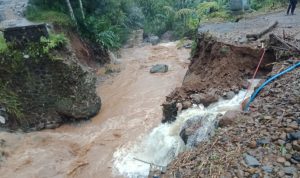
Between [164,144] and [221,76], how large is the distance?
8.80 ft

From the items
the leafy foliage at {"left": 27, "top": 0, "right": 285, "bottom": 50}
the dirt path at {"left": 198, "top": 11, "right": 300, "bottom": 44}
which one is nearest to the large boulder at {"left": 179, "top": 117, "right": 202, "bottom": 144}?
the dirt path at {"left": 198, "top": 11, "right": 300, "bottom": 44}

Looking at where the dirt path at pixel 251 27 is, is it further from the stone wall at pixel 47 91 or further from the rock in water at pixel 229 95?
the stone wall at pixel 47 91

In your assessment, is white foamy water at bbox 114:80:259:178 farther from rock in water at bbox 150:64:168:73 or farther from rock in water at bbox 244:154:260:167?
rock in water at bbox 150:64:168:73

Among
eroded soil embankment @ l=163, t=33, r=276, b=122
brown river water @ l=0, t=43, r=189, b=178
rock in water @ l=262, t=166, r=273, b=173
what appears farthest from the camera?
brown river water @ l=0, t=43, r=189, b=178

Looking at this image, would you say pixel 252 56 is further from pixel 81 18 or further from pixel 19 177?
pixel 81 18

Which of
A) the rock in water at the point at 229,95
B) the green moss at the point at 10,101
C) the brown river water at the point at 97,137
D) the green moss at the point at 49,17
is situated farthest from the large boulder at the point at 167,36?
the rock in water at the point at 229,95

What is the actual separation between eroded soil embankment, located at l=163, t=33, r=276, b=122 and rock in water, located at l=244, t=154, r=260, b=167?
A: 11.6ft

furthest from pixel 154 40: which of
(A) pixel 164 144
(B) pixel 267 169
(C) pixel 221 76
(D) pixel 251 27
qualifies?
(B) pixel 267 169

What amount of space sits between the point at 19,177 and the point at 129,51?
41.7 feet

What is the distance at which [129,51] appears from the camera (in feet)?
64.5

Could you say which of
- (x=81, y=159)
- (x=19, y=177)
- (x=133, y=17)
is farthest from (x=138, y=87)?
(x=133, y=17)

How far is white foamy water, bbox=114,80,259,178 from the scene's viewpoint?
7273mm

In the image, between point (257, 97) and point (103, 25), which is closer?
point (257, 97)

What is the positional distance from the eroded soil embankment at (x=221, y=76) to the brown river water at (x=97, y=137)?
1676 mm
